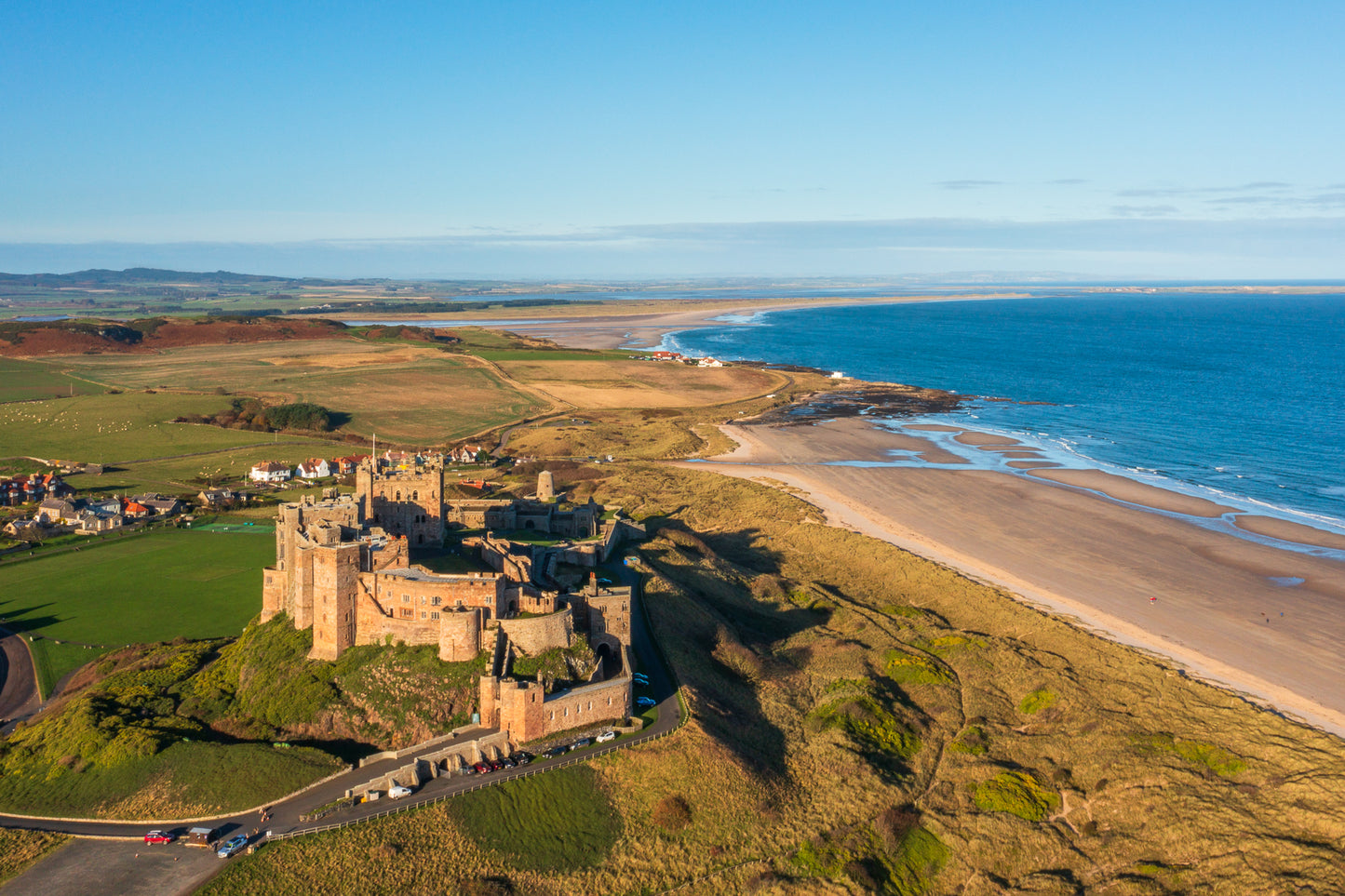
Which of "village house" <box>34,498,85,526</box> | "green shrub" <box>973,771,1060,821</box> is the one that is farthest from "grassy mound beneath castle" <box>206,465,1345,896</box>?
"village house" <box>34,498,85,526</box>

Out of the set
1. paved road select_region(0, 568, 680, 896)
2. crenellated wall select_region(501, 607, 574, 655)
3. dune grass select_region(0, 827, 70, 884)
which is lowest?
dune grass select_region(0, 827, 70, 884)

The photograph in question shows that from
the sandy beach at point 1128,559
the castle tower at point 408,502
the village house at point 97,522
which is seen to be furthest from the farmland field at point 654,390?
the castle tower at point 408,502

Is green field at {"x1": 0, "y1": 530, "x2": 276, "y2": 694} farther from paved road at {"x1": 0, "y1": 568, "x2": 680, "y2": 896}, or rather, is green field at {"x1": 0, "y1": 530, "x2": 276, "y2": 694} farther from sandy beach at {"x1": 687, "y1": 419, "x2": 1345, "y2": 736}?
sandy beach at {"x1": 687, "y1": 419, "x2": 1345, "y2": 736}

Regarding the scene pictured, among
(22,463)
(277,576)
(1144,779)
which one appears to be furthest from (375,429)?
(1144,779)

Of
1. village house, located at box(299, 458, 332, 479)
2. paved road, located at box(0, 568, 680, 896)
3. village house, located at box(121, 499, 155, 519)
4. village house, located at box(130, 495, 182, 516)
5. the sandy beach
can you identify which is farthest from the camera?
village house, located at box(299, 458, 332, 479)

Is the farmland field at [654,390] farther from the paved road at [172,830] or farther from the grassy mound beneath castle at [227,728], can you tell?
the paved road at [172,830]

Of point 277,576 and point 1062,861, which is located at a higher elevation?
point 277,576

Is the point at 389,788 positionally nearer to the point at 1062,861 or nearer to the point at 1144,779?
the point at 1062,861
